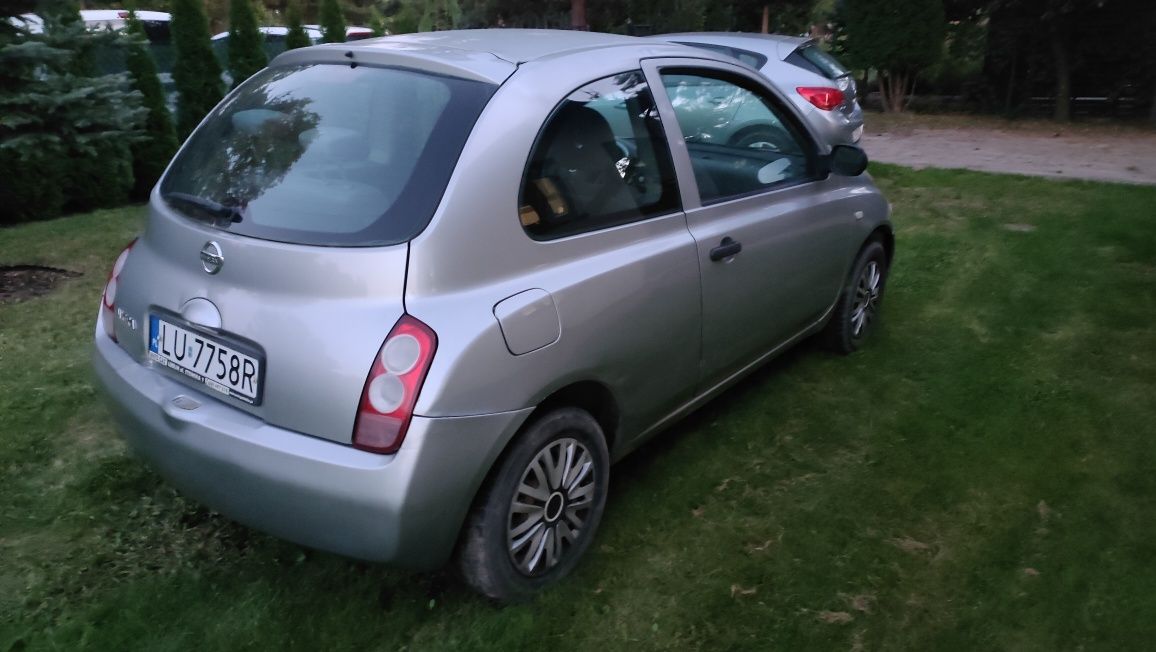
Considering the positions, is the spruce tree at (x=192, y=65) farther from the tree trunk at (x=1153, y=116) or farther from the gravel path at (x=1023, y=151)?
the tree trunk at (x=1153, y=116)

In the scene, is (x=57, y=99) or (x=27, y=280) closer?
(x=57, y=99)

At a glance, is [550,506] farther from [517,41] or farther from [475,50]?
[517,41]

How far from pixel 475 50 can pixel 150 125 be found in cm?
756

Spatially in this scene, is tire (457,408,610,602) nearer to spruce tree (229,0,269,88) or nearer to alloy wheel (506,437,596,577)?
alloy wheel (506,437,596,577)

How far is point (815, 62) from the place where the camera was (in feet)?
28.4

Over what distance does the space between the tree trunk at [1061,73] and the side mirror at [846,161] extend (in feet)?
43.0

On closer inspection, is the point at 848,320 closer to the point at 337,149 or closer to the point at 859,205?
the point at 859,205

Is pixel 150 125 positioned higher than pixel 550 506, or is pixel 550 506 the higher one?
pixel 150 125

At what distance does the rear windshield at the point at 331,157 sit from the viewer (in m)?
2.38

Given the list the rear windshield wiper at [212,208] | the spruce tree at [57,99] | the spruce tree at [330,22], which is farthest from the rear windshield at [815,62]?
the rear windshield wiper at [212,208]

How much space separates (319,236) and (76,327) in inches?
129

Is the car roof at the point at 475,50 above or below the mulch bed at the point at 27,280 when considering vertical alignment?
above

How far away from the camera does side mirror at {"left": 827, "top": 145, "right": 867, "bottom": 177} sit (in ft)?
13.4

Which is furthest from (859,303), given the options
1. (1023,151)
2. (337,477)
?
(1023,151)
